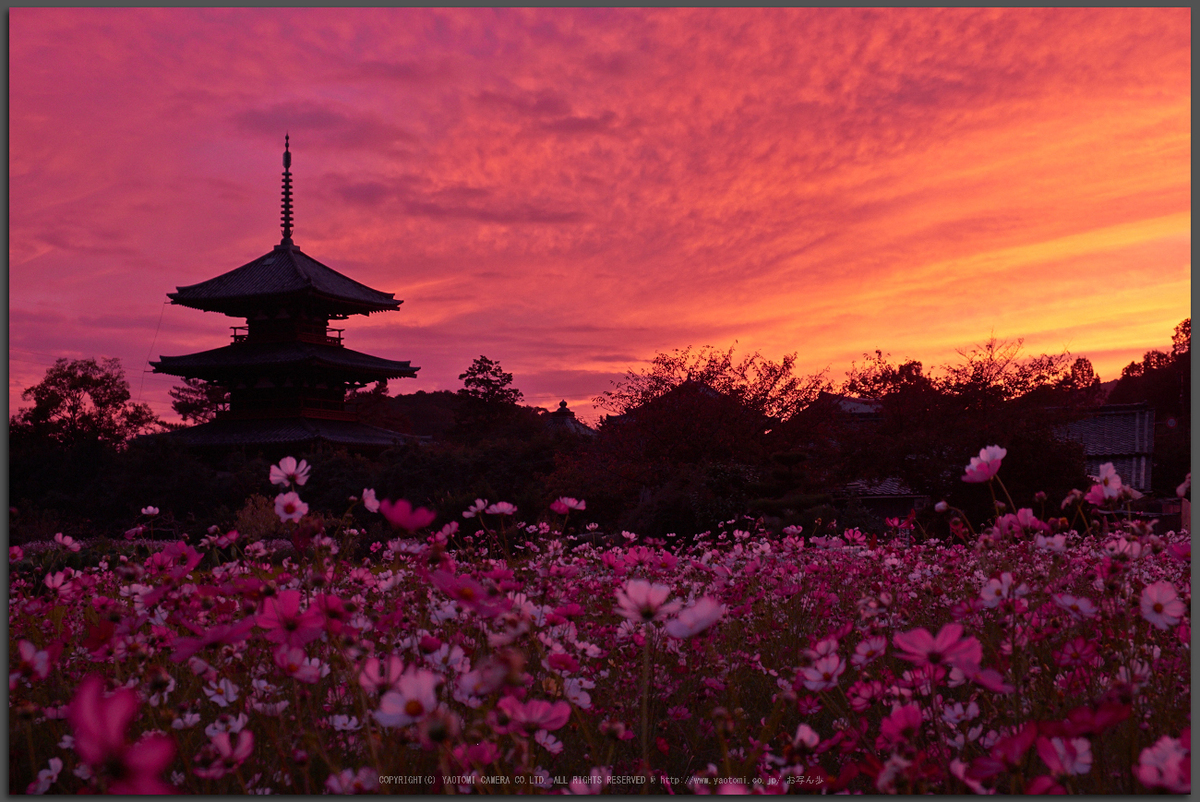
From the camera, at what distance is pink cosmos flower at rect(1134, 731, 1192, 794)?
1.16m

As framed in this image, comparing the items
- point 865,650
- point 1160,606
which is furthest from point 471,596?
point 1160,606

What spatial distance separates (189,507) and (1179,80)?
1720 centimetres

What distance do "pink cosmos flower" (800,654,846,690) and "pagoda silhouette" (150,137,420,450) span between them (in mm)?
19190

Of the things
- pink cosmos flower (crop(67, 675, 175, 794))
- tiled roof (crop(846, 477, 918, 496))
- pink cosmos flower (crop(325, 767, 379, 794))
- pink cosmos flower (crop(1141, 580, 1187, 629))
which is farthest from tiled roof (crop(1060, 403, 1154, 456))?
pink cosmos flower (crop(67, 675, 175, 794))

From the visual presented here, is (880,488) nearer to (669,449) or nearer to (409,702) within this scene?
(669,449)

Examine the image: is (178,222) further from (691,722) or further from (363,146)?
(691,722)

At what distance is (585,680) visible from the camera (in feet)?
6.63

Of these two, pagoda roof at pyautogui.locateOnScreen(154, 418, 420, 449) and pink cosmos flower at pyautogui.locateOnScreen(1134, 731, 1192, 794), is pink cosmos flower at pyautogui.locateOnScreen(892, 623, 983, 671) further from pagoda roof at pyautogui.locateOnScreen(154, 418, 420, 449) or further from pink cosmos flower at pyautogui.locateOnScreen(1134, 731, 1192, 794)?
pagoda roof at pyautogui.locateOnScreen(154, 418, 420, 449)

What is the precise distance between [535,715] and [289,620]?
0.48m

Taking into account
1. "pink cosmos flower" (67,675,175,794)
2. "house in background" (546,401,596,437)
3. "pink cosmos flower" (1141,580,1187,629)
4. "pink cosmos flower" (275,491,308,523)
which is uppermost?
"house in background" (546,401,596,437)

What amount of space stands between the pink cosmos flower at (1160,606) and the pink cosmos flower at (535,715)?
120 centimetres

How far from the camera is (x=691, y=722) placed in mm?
2559

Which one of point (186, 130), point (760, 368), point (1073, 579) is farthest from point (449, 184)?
point (760, 368)

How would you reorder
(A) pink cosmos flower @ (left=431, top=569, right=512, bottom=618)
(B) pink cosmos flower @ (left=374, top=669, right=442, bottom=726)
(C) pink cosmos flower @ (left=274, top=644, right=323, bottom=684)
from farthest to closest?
(C) pink cosmos flower @ (left=274, top=644, right=323, bottom=684), (A) pink cosmos flower @ (left=431, top=569, right=512, bottom=618), (B) pink cosmos flower @ (left=374, top=669, right=442, bottom=726)
